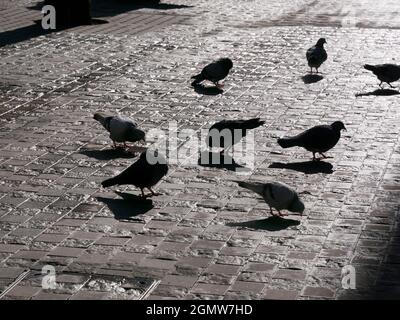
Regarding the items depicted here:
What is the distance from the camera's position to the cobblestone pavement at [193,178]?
7938 mm

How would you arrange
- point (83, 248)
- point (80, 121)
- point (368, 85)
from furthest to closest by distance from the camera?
point (368, 85), point (80, 121), point (83, 248)

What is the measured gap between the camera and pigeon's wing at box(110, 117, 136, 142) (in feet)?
36.9

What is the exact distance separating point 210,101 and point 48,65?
3890mm

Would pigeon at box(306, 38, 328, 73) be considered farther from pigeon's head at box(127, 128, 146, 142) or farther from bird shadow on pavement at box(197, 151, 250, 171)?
pigeon's head at box(127, 128, 146, 142)

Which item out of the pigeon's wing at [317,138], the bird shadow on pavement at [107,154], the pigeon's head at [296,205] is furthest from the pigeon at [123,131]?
the pigeon's head at [296,205]

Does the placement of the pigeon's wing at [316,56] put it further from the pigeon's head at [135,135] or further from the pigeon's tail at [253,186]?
the pigeon's tail at [253,186]

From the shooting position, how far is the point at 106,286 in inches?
301

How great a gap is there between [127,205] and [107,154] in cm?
187

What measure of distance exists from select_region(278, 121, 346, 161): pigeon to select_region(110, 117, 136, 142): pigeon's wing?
180cm

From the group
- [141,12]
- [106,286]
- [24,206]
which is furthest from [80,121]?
[141,12]

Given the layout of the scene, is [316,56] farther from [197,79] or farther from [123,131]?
[123,131]

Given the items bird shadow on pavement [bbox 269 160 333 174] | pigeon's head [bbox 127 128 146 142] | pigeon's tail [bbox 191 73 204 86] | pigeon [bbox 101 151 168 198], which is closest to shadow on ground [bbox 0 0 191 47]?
pigeon's tail [bbox 191 73 204 86]
